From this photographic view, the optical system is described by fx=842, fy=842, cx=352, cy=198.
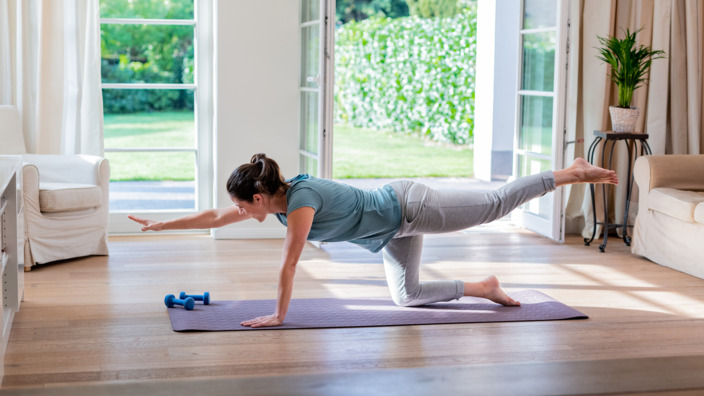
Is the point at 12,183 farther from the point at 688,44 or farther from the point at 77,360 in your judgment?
the point at 688,44

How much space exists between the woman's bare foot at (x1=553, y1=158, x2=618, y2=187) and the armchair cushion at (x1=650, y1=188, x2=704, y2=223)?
1.22 metres

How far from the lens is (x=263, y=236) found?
566 centimetres

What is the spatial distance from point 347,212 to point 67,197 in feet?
6.71

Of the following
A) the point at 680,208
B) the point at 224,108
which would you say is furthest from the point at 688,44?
the point at 224,108

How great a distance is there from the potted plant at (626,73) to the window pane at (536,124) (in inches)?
17.1

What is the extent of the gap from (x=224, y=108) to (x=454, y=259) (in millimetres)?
1796

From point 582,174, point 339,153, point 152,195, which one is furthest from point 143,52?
point 582,174

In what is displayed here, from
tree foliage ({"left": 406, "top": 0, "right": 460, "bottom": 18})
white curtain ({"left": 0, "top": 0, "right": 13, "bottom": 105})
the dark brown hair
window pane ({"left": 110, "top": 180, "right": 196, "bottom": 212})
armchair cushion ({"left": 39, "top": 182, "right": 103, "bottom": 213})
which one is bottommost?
window pane ({"left": 110, "top": 180, "right": 196, "bottom": 212})

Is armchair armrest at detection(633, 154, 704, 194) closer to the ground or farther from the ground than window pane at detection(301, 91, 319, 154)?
closer to the ground

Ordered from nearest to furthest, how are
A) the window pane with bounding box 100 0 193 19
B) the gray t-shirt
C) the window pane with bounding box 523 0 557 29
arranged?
the gray t-shirt, the window pane with bounding box 523 0 557 29, the window pane with bounding box 100 0 193 19

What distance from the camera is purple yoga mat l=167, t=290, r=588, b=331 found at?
3570 millimetres

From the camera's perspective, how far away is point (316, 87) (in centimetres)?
531

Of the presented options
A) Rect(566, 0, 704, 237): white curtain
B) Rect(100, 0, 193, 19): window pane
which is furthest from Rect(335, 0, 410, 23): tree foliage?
Rect(566, 0, 704, 237): white curtain

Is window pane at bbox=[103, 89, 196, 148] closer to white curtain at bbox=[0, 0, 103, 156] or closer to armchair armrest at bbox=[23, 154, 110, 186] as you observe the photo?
white curtain at bbox=[0, 0, 103, 156]
